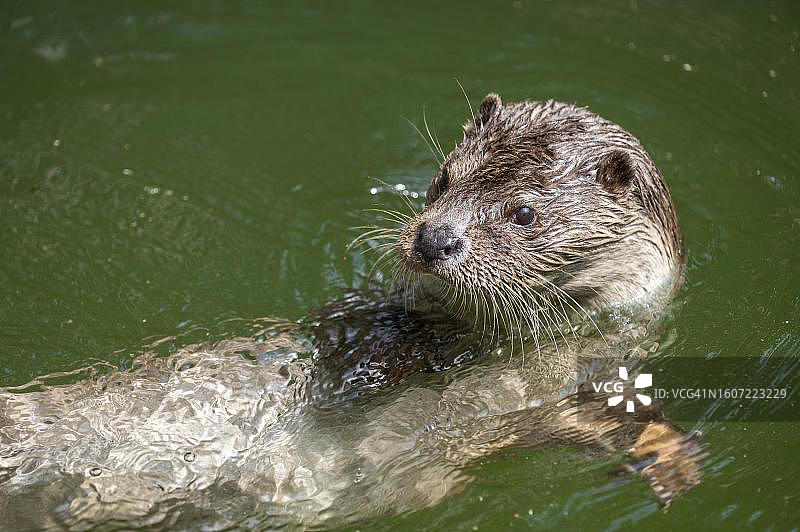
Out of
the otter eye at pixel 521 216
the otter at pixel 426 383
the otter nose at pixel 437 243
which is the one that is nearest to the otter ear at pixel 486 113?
the otter at pixel 426 383

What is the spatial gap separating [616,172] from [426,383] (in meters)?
0.98

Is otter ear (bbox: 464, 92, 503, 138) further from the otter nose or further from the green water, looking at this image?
the green water

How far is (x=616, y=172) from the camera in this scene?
333cm

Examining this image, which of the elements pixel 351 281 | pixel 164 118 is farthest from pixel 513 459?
pixel 164 118

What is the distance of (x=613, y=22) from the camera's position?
656 centimetres

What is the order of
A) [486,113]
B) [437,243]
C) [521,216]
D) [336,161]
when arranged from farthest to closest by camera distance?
[336,161] < [486,113] < [521,216] < [437,243]

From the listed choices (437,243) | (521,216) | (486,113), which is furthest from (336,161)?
(437,243)

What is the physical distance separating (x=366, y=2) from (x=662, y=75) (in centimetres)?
214

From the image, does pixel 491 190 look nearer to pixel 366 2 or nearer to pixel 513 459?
pixel 513 459

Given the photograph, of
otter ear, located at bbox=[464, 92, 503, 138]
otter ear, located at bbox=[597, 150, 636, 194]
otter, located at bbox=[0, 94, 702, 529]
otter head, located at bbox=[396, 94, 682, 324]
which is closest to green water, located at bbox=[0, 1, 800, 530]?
otter, located at bbox=[0, 94, 702, 529]

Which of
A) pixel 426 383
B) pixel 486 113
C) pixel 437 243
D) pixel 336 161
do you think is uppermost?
pixel 486 113

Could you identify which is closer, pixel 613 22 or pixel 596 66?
pixel 596 66

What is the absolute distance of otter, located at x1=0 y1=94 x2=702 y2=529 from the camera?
9.95ft

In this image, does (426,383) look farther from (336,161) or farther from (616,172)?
(336,161)
